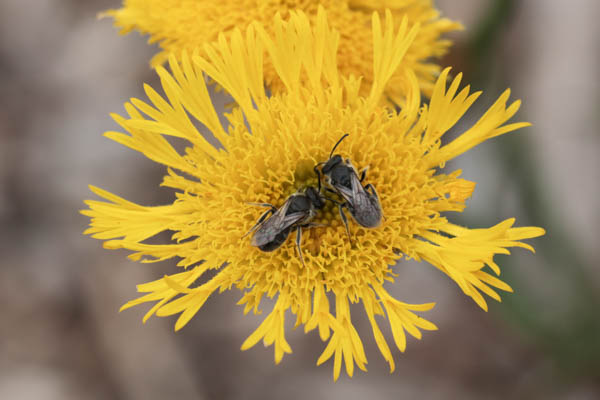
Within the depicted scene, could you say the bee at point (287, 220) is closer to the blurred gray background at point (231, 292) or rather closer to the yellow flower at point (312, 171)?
the yellow flower at point (312, 171)

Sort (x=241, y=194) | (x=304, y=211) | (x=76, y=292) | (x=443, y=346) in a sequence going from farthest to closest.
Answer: (x=76, y=292) < (x=443, y=346) < (x=241, y=194) < (x=304, y=211)

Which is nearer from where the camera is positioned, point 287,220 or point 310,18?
point 287,220

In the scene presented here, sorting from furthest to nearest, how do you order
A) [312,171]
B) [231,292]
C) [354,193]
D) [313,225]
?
[231,292]
[312,171]
[313,225]
[354,193]

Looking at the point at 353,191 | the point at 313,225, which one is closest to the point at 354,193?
the point at 353,191

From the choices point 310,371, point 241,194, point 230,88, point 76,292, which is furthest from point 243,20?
point 76,292

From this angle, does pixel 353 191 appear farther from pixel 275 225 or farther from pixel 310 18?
pixel 310 18

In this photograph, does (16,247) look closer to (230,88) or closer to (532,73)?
(230,88)

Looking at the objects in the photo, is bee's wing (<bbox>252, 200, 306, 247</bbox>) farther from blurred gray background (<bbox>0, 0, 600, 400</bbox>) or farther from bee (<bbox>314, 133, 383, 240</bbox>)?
blurred gray background (<bbox>0, 0, 600, 400</bbox>)

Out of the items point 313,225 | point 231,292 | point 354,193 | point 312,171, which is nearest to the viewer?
point 354,193

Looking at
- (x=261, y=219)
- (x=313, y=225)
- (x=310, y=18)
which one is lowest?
(x=313, y=225)
